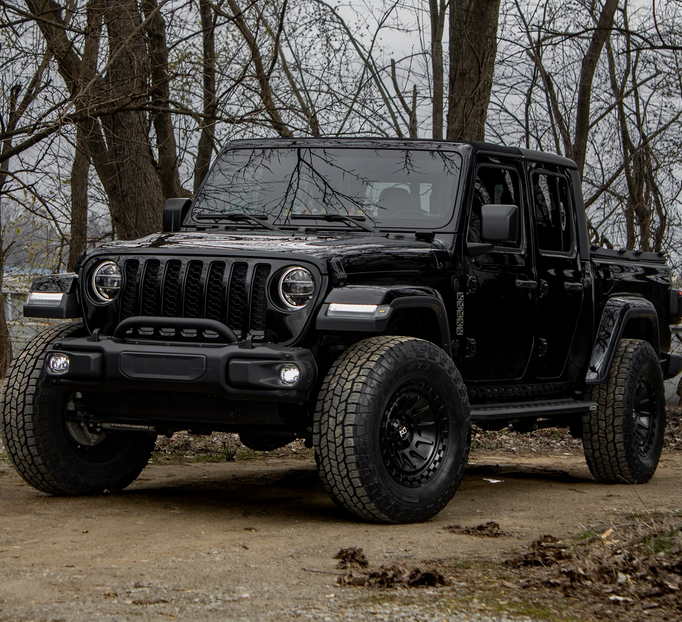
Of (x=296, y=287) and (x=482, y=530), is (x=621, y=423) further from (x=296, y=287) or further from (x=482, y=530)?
(x=296, y=287)

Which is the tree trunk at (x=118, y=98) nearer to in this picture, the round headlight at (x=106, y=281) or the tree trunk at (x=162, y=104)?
the tree trunk at (x=162, y=104)

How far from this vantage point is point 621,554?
4441 mm

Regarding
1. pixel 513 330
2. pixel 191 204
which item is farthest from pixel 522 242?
pixel 191 204

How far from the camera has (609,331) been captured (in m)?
7.63

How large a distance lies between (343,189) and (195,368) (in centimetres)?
189

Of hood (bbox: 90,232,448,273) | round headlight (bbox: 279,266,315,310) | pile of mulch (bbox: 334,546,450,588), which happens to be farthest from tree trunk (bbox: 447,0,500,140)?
pile of mulch (bbox: 334,546,450,588)

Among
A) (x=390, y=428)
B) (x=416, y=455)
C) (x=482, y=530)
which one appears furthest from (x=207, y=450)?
(x=482, y=530)

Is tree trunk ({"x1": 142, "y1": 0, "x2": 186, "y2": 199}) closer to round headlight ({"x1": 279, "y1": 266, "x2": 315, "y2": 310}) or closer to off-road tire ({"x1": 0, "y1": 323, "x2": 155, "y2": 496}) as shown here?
off-road tire ({"x1": 0, "y1": 323, "x2": 155, "y2": 496})

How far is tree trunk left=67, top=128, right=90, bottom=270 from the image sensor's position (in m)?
12.1

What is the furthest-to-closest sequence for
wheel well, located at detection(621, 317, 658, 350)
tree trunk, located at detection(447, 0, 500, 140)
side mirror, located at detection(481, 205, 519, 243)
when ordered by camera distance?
tree trunk, located at detection(447, 0, 500, 140) → wheel well, located at detection(621, 317, 658, 350) → side mirror, located at detection(481, 205, 519, 243)

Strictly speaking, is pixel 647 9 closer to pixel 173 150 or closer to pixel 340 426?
pixel 173 150

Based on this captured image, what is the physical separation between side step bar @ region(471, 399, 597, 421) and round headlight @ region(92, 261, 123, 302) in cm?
217

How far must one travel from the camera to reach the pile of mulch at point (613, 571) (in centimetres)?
380

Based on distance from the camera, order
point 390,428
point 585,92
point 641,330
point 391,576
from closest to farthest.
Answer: point 391,576, point 390,428, point 641,330, point 585,92
